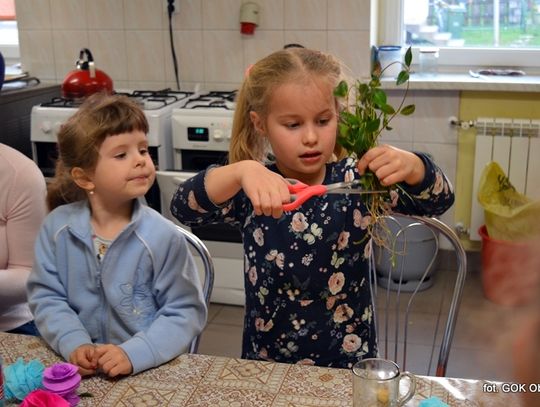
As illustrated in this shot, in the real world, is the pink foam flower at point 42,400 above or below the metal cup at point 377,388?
below

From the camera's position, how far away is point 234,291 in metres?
3.23

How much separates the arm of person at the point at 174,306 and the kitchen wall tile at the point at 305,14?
7.27 ft

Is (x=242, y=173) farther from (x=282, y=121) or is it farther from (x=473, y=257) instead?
(x=473, y=257)

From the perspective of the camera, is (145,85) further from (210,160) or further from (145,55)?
(210,160)

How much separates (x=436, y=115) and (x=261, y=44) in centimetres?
92

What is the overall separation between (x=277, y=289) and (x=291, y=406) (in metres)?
0.35

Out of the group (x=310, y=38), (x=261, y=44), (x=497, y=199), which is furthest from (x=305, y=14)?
(x=497, y=199)

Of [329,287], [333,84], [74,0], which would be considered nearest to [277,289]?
[329,287]

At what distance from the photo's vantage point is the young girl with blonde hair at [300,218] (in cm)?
132

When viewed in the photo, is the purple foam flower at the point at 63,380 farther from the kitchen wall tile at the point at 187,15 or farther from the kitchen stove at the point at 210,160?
the kitchen wall tile at the point at 187,15

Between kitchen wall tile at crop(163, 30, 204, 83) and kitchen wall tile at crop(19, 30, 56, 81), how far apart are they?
69 centimetres

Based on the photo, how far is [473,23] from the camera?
11.6 ft

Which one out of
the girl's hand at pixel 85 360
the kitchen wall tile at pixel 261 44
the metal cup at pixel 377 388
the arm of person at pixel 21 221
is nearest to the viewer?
the metal cup at pixel 377 388

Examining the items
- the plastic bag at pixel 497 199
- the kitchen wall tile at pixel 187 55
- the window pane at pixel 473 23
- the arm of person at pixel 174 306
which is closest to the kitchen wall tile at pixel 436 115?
the plastic bag at pixel 497 199
